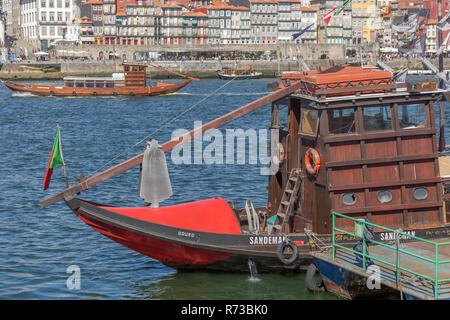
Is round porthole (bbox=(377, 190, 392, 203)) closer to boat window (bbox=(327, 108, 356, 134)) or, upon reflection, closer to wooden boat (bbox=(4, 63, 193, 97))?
boat window (bbox=(327, 108, 356, 134))

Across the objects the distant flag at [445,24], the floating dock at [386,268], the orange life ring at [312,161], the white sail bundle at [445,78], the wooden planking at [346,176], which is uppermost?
the distant flag at [445,24]

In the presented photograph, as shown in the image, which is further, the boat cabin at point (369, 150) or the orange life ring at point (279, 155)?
the orange life ring at point (279, 155)

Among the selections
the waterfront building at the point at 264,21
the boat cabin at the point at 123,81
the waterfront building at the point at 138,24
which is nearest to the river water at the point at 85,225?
the boat cabin at the point at 123,81

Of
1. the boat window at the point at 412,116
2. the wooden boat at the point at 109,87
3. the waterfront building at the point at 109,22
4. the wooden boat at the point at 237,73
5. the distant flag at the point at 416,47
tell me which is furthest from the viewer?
the waterfront building at the point at 109,22

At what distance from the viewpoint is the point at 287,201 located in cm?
2130

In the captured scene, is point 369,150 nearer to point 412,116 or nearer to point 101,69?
point 412,116

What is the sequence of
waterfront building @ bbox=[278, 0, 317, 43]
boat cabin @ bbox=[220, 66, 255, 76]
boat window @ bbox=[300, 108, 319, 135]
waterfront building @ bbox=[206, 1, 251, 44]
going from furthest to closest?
waterfront building @ bbox=[278, 0, 317, 43] → waterfront building @ bbox=[206, 1, 251, 44] → boat cabin @ bbox=[220, 66, 255, 76] → boat window @ bbox=[300, 108, 319, 135]

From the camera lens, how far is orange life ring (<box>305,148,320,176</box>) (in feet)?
65.7

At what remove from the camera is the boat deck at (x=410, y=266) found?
1611 centimetres

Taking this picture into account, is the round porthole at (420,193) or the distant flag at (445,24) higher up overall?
the distant flag at (445,24)

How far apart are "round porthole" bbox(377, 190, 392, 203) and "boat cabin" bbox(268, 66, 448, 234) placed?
0.08ft

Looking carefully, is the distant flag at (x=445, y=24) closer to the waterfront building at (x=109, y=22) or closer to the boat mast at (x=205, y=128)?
the boat mast at (x=205, y=128)

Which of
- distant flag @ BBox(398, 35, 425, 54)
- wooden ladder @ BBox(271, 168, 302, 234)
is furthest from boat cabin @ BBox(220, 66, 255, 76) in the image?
wooden ladder @ BBox(271, 168, 302, 234)

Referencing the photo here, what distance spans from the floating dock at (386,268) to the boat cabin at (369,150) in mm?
670
